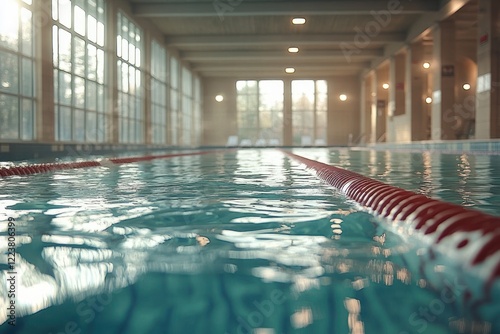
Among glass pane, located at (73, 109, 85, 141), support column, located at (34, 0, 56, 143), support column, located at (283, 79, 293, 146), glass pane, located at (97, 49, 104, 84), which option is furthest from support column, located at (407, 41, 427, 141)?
support column, located at (34, 0, 56, 143)

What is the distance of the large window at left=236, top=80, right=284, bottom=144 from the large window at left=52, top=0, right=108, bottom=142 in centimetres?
1562

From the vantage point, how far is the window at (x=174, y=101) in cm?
2198

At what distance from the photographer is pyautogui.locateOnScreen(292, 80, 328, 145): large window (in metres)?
28.9

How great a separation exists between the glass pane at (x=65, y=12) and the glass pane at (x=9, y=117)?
2.76m

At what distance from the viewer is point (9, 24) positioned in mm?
9031

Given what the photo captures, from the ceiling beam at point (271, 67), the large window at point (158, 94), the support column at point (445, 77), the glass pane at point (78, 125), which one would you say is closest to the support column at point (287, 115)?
the ceiling beam at point (271, 67)

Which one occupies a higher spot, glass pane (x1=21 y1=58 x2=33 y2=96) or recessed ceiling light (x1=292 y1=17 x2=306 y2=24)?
recessed ceiling light (x1=292 y1=17 x2=306 y2=24)

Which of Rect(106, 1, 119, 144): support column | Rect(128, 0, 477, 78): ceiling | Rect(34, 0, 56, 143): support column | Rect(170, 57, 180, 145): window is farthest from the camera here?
Rect(170, 57, 180, 145): window

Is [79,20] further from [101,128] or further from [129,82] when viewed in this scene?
[129,82]

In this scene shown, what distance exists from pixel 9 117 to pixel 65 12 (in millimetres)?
3377

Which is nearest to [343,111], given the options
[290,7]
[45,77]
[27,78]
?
[290,7]

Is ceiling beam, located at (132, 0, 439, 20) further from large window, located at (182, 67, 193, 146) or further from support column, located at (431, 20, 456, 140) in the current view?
large window, located at (182, 67, 193, 146)

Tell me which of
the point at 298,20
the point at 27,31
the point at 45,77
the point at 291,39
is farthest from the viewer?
the point at 291,39

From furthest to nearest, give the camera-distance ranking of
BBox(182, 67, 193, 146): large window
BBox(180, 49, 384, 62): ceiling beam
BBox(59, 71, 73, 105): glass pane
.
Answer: BBox(182, 67, 193, 146): large window < BBox(180, 49, 384, 62): ceiling beam < BBox(59, 71, 73, 105): glass pane
